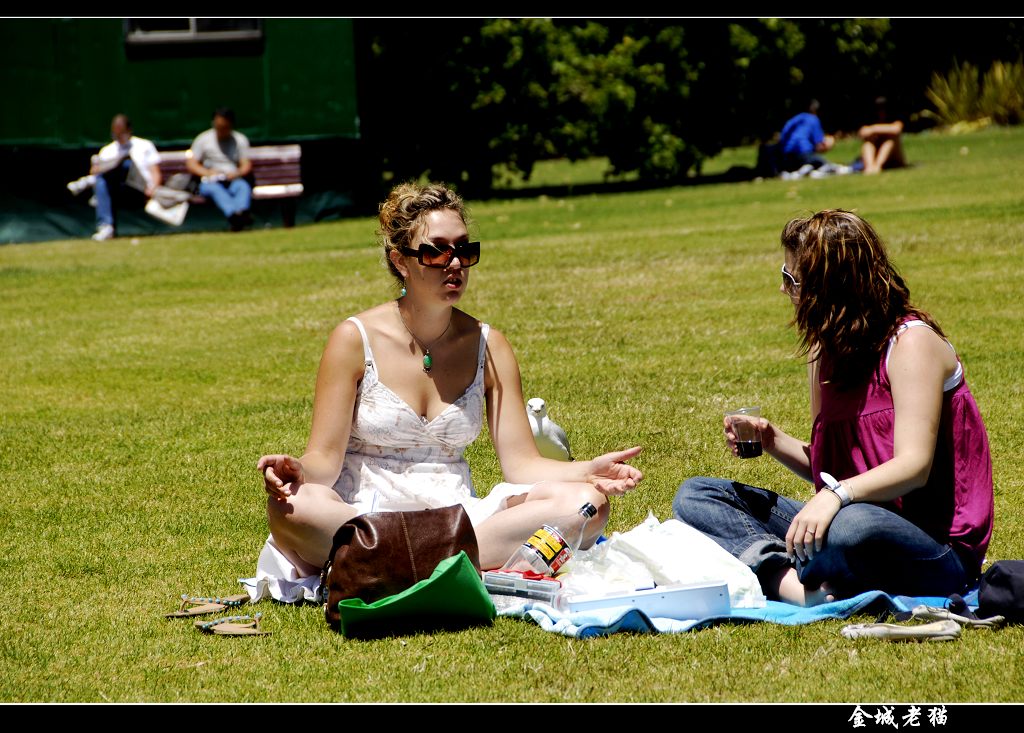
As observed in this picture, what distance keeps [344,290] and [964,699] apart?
987cm

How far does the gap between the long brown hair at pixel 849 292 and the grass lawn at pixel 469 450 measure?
0.94 metres

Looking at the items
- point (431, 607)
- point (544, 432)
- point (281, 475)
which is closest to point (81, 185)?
point (544, 432)

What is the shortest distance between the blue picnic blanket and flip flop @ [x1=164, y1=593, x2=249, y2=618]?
3.64ft

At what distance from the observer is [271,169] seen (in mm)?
20531

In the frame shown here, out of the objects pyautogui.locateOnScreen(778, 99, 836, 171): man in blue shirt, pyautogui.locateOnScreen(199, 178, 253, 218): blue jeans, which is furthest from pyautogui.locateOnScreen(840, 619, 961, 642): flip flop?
pyautogui.locateOnScreen(778, 99, 836, 171): man in blue shirt

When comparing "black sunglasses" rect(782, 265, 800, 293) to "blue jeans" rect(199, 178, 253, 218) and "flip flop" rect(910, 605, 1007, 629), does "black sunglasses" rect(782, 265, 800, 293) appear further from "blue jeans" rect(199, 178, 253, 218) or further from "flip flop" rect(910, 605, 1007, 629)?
"blue jeans" rect(199, 178, 253, 218)

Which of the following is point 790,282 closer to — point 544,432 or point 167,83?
point 544,432

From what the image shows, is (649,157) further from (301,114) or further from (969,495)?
(969,495)

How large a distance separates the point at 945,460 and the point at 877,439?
24cm

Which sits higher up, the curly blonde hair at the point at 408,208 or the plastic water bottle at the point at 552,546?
the curly blonde hair at the point at 408,208

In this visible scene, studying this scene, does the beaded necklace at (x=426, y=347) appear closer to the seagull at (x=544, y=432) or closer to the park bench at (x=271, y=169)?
the seagull at (x=544, y=432)

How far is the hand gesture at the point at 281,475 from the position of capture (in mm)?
4777

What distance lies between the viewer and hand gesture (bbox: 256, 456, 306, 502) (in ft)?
15.7

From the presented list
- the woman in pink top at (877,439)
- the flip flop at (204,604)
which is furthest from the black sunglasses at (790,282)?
the flip flop at (204,604)
